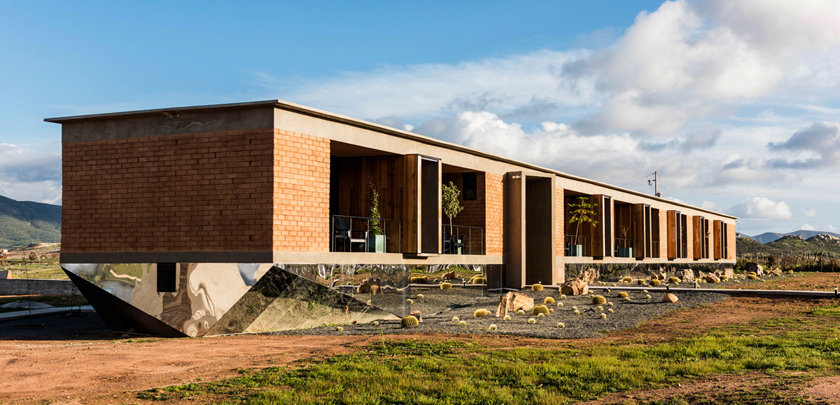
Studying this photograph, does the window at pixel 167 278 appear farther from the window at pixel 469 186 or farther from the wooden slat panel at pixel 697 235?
the wooden slat panel at pixel 697 235

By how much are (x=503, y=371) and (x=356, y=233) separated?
33.4ft

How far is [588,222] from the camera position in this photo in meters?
34.1

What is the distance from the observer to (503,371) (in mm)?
10375

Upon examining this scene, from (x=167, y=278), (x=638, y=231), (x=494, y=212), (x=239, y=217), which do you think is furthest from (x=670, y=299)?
(x=638, y=231)

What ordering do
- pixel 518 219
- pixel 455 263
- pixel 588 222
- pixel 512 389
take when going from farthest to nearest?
1. pixel 588 222
2. pixel 518 219
3. pixel 455 263
4. pixel 512 389

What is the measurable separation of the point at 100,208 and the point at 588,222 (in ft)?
75.7

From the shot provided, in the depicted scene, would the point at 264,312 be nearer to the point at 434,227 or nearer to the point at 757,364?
the point at 434,227

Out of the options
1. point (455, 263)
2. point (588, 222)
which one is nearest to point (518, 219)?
point (455, 263)

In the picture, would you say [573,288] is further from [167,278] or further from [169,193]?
[169,193]

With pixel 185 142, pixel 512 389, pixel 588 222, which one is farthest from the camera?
pixel 588 222

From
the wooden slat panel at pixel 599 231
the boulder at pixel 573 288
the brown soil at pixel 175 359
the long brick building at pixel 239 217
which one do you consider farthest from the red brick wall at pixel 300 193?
the wooden slat panel at pixel 599 231

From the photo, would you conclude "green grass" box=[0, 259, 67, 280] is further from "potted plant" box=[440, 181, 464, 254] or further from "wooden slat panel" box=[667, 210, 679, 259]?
"wooden slat panel" box=[667, 210, 679, 259]

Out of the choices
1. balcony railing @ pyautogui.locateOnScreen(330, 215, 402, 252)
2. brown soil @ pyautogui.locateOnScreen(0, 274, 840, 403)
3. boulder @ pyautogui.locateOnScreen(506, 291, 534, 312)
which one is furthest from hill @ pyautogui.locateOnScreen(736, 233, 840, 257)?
brown soil @ pyautogui.locateOnScreen(0, 274, 840, 403)

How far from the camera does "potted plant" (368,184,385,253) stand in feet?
62.1
